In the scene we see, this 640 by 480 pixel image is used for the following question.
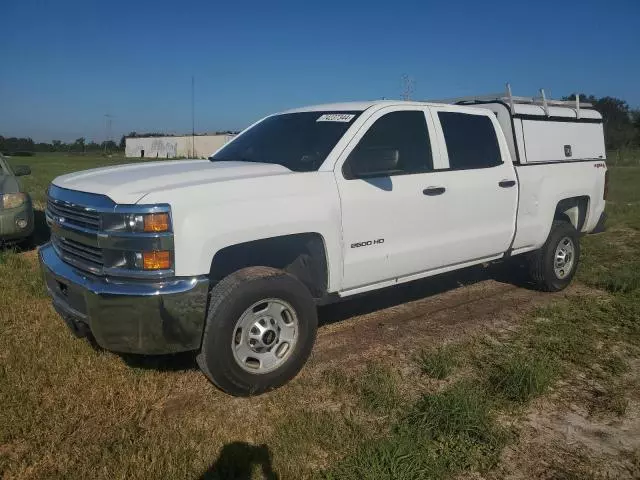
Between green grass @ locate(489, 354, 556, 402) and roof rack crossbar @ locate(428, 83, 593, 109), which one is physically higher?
roof rack crossbar @ locate(428, 83, 593, 109)

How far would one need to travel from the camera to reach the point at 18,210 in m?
7.38

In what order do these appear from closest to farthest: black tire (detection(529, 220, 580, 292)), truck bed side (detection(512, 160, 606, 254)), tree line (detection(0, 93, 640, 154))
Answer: truck bed side (detection(512, 160, 606, 254)) → black tire (detection(529, 220, 580, 292)) → tree line (detection(0, 93, 640, 154))

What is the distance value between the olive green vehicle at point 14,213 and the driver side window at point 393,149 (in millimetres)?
5307

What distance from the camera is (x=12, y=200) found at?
7363 mm

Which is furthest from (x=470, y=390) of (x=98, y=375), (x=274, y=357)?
(x=98, y=375)

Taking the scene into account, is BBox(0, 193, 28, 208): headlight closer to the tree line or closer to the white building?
the tree line

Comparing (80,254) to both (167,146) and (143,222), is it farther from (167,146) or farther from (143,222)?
(167,146)

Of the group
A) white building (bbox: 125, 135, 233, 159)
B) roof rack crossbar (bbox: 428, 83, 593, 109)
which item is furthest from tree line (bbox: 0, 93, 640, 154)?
roof rack crossbar (bbox: 428, 83, 593, 109)

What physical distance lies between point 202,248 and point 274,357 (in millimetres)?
963

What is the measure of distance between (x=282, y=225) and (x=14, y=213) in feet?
17.3

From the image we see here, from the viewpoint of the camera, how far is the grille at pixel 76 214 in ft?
11.2

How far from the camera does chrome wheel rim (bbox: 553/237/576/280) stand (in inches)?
244

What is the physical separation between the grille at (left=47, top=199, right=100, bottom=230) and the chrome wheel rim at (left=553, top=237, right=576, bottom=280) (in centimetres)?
482

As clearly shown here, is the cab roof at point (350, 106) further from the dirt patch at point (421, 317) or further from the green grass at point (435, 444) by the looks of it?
the green grass at point (435, 444)
